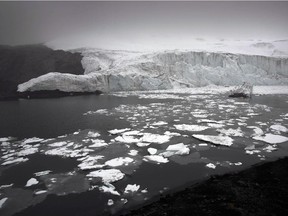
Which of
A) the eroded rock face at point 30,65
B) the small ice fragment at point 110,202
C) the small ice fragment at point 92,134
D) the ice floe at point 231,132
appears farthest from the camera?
the eroded rock face at point 30,65

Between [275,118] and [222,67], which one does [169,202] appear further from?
[222,67]

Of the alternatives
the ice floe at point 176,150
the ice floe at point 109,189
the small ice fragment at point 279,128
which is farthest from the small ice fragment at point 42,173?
the small ice fragment at point 279,128

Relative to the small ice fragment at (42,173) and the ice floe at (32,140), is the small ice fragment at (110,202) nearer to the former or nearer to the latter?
the small ice fragment at (42,173)

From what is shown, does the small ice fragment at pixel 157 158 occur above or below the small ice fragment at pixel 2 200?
below

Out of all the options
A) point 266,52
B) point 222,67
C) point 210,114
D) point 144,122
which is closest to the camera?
point 144,122

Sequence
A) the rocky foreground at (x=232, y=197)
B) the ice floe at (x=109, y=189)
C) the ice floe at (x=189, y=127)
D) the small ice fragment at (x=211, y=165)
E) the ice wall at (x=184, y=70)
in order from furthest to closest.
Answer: the ice wall at (x=184, y=70) → the ice floe at (x=189, y=127) → the small ice fragment at (x=211, y=165) → the ice floe at (x=109, y=189) → the rocky foreground at (x=232, y=197)

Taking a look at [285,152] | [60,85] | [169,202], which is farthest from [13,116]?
[285,152]
